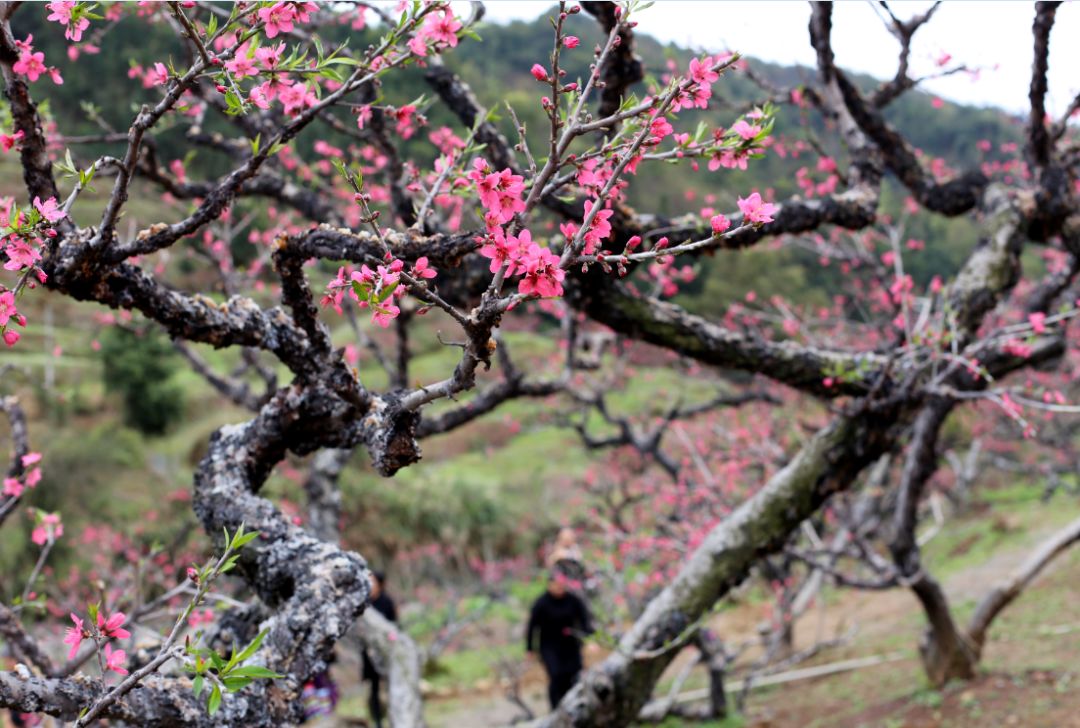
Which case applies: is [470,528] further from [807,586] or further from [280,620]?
[280,620]

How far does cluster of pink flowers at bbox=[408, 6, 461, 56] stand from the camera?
2.05 meters

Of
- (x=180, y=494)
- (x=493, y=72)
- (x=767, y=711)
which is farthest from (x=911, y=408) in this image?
(x=493, y=72)

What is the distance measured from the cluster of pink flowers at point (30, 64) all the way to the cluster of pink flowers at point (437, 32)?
3.07 feet

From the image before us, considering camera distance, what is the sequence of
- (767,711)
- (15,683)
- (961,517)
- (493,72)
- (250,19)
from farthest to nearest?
(493,72) < (961,517) < (767,711) < (250,19) < (15,683)

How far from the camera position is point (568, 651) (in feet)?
20.1

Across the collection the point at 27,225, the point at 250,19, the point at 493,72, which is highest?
the point at 493,72

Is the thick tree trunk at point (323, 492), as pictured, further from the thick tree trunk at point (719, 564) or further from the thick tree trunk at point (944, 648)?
the thick tree trunk at point (944, 648)

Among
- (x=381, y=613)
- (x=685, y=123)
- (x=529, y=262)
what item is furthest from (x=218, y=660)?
(x=685, y=123)

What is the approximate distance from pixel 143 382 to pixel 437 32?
714 inches

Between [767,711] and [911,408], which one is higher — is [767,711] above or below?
below

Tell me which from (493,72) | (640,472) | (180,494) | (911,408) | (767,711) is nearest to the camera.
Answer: (911,408)

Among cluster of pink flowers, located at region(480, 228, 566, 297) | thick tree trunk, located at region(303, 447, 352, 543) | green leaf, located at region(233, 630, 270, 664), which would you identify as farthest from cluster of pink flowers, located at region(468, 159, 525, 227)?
thick tree trunk, located at region(303, 447, 352, 543)

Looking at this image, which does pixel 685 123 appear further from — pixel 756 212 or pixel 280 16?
pixel 756 212

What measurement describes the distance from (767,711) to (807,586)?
113 centimetres
